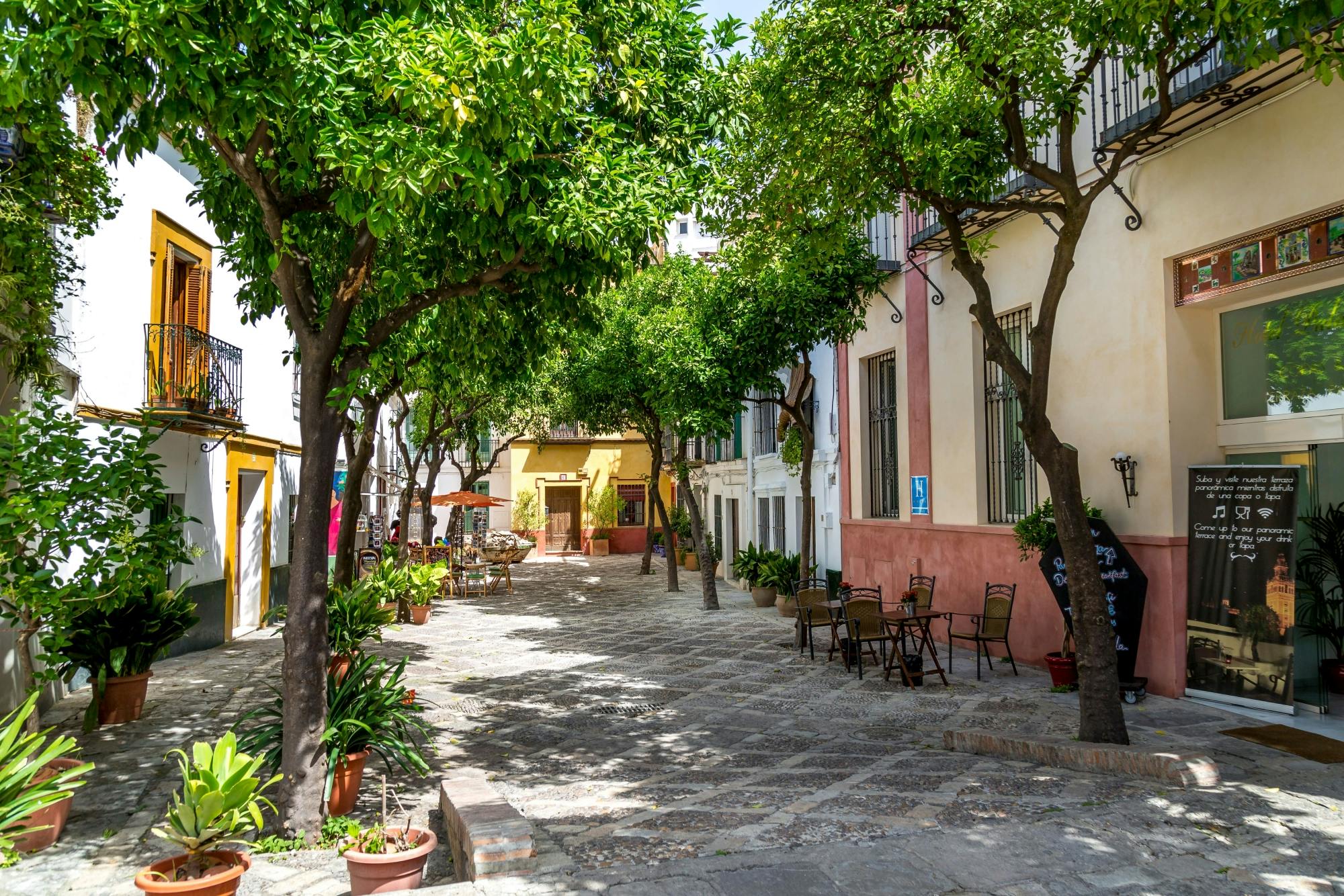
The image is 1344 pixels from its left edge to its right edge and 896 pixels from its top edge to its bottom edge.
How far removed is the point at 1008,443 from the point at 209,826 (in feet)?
30.6

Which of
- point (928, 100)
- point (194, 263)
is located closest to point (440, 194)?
point (928, 100)

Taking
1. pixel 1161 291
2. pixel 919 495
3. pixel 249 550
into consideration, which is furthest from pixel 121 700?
pixel 1161 291

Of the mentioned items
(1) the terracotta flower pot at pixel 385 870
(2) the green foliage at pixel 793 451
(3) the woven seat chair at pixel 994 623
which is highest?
(2) the green foliage at pixel 793 451

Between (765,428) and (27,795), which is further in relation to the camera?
(765,428)

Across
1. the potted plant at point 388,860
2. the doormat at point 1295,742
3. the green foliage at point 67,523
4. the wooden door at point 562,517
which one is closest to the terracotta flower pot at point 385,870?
the potted plant at point 388,860

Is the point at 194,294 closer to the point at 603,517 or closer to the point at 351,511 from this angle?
the point at 351,511

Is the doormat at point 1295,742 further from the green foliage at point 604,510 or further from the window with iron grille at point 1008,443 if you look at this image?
the green foliage at point 604,510

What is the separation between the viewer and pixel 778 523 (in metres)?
19.0

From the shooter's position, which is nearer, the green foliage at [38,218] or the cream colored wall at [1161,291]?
the green foliage at [38,218]

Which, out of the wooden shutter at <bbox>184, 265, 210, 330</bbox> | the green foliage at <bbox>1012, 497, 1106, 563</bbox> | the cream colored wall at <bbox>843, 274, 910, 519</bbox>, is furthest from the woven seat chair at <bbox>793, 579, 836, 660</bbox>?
the wooden shutter at <bbox>184, 265, 210, 330</bbox>

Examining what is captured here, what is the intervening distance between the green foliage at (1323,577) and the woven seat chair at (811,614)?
184 inches

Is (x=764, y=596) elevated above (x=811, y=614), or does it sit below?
below

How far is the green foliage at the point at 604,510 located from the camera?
33406mm

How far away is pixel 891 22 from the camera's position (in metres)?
7.25
